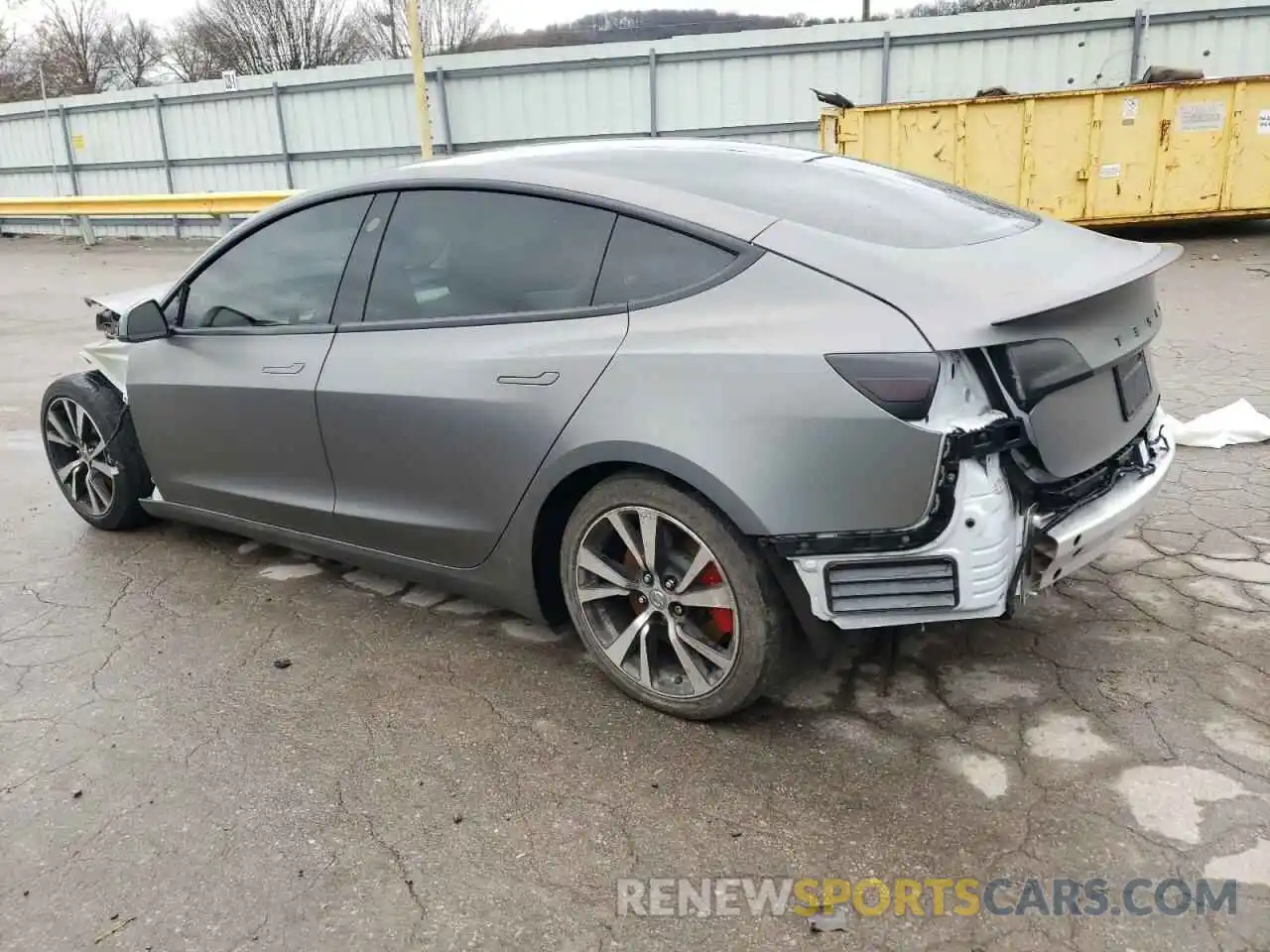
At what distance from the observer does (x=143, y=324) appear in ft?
12.7

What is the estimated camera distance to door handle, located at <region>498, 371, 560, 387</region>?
2.81m

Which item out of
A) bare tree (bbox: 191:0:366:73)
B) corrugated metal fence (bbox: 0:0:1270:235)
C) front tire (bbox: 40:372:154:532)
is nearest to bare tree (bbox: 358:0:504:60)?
bare tree (bbox: 191:0:366:73)

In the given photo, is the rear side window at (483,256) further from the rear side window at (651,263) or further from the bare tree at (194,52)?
the bare tree at (194,52)

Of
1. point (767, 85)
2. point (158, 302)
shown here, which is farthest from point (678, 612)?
point (767, 85)

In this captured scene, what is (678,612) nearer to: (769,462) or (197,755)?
(769,462)

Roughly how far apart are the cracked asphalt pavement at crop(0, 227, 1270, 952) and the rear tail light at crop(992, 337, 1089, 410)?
97cm

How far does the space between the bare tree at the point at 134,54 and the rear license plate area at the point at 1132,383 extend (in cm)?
5111

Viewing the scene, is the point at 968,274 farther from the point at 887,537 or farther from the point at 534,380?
the point at 534,380

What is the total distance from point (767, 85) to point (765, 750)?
14403 millimetres

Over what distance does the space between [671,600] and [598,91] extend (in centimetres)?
1486

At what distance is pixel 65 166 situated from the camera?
20.5 meters

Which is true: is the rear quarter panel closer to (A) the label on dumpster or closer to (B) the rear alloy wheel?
(B) the rear alloy wheel

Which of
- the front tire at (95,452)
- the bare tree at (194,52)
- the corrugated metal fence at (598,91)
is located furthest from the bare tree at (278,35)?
the front tire at (95,452)

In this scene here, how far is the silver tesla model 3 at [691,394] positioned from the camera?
2.36m
